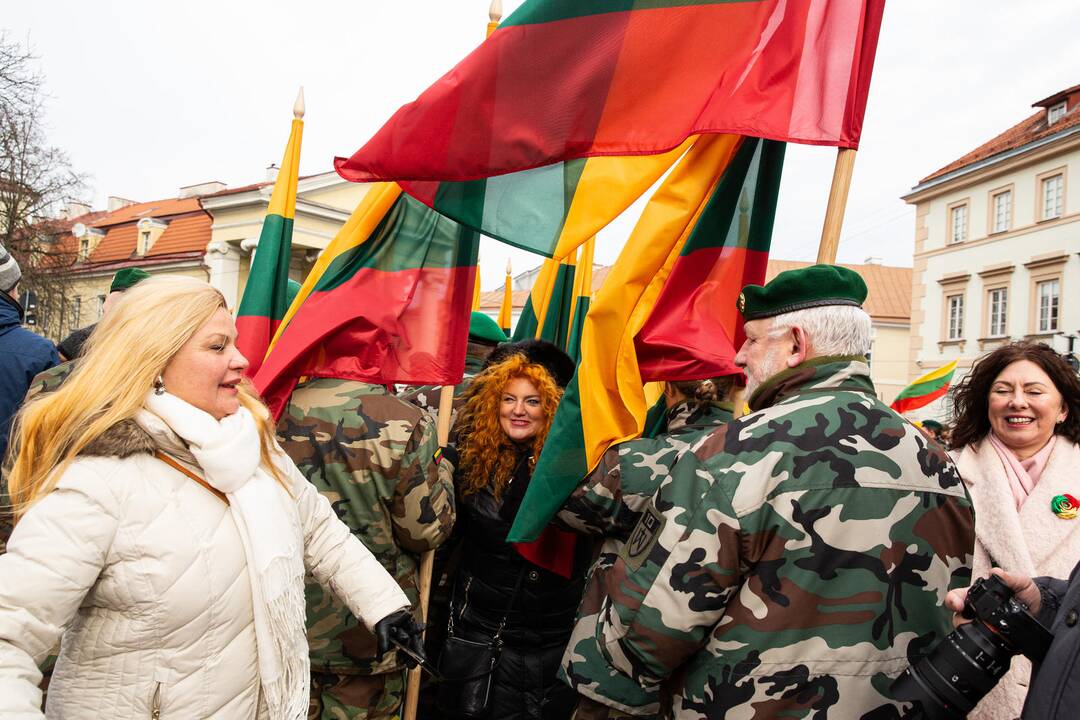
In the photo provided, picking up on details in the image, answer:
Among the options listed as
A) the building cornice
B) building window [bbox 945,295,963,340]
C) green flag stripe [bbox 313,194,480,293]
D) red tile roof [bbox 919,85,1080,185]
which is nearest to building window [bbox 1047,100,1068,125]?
red tile roof [bbox 919,85,1080,185]

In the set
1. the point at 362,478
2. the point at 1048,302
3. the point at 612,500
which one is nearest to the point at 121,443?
the point at 362,478

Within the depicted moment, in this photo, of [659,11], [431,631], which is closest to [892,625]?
[659,11]

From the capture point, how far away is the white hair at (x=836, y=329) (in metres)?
2.21

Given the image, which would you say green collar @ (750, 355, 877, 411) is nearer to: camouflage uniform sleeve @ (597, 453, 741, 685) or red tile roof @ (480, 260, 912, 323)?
camouflage uniform sleeve @ (597, 453, 741, 685)

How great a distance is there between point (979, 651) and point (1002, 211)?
31389mm

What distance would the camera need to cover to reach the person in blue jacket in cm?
376

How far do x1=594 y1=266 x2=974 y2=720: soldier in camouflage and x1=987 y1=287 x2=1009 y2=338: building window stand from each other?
2951cm

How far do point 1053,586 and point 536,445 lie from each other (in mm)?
2111

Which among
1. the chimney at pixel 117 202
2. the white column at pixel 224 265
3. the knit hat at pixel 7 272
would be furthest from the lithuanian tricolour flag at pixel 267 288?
the chimney at pixel 117 202

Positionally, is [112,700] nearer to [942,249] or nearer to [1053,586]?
[1053,586]

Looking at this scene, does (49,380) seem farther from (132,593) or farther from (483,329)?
(483,329)

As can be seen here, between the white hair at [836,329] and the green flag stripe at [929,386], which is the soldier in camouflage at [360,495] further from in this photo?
the green flag stripe at [929,386]

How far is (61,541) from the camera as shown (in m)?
1.81

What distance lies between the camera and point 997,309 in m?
28.2
